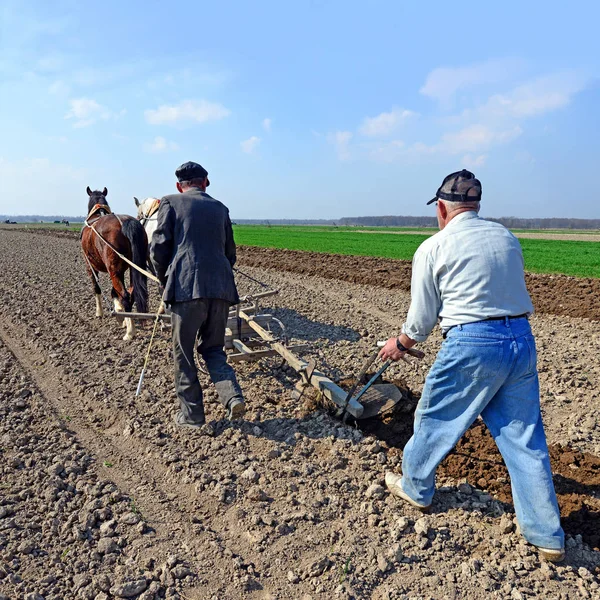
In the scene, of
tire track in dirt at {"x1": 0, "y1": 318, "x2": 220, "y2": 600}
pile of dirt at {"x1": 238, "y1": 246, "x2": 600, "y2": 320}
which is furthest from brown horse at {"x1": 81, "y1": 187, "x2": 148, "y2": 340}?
pile of dirt at {"x1": 238, "y1": 246, "x2": 600, "y2": 320}

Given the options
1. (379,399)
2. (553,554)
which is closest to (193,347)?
→ (379,399)

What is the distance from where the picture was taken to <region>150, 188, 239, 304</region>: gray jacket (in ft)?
14.6

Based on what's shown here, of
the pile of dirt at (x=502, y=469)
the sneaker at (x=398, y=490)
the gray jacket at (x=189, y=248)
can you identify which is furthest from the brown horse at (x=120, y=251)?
the sneaker at (x=398, y=490)

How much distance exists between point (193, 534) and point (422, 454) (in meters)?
1.57

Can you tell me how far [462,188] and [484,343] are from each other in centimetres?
92

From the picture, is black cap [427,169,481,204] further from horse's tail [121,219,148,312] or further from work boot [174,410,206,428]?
horse's tail [121,219,148,312]

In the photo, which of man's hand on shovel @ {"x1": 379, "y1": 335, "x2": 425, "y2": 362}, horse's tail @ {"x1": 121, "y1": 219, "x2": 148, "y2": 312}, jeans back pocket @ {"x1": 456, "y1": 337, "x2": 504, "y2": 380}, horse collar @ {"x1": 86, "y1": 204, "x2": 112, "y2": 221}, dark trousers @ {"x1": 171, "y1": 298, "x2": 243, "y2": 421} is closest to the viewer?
jeans back pocket @ {"x1": 456, "y1": 337, "x2": 504, "y2": 380}

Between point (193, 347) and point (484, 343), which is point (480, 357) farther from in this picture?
point (193, 347)

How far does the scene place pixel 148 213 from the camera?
805 cm

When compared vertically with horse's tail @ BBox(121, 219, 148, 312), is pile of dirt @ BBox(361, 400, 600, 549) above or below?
below

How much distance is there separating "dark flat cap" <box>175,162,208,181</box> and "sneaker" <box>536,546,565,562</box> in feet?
12.8

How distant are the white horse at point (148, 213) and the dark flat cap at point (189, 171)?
330cm

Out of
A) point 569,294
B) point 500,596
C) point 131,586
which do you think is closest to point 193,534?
point 131,586

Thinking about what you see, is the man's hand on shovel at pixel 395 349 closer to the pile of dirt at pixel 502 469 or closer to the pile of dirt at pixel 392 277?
the pile of dirt at pixel 502 469
